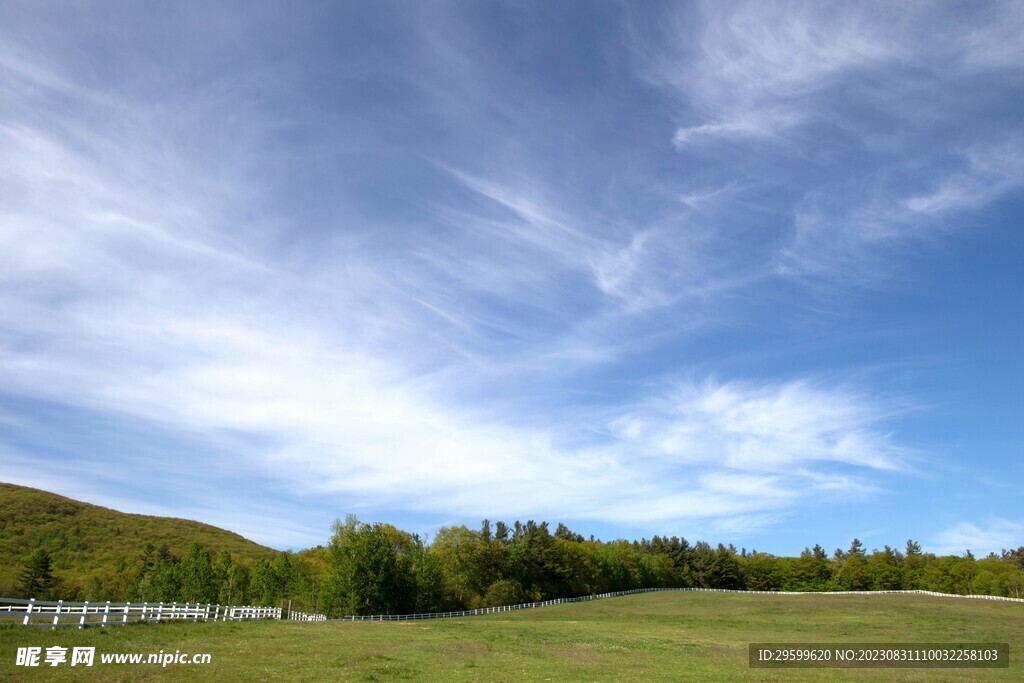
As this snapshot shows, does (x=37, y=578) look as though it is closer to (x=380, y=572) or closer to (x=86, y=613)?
(x=380, y=572)

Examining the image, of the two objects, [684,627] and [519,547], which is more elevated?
[519,547]

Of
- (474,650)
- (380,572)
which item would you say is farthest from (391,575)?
(474,650)

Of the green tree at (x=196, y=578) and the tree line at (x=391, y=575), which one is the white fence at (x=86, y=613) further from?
the green tree at (x=196, y=578)

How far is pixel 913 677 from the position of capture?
97.1ft

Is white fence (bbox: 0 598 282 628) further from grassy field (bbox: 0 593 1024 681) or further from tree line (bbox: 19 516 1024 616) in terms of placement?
tree line (bbox: 19 516 1024 616)

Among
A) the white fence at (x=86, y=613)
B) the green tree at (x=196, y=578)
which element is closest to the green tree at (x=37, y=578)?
the green tree at (x=196, y=578)

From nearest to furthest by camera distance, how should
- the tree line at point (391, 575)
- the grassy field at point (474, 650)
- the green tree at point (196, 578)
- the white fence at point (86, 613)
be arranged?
the grassy field at point (474, 650)
the white fence at point (86, 613)
the tree line at point (391, 575)
the green tree at point (196, 578)

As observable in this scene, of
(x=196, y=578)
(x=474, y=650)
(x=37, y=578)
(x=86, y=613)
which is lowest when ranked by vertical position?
(x=474, y=650)

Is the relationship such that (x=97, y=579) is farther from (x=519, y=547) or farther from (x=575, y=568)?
(x=575, y=568)

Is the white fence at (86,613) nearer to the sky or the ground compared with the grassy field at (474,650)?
nearer to the sky

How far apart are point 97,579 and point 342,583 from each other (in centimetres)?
6735

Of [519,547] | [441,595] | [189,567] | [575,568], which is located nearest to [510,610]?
[441,595]

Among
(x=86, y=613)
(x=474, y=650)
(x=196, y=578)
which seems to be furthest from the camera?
(x=196, y=578)

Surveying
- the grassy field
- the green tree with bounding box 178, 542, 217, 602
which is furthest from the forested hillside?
the grassy field
